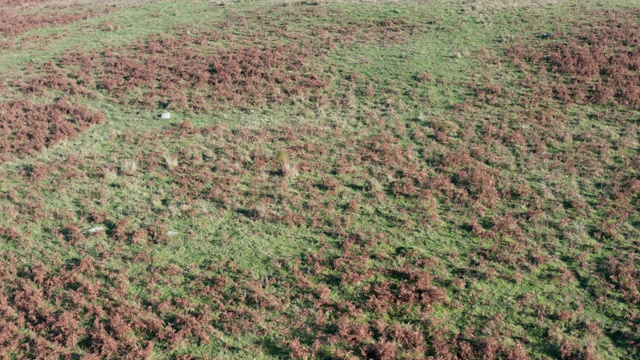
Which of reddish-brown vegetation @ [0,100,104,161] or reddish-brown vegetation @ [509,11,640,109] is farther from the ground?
reddish-brown vegetation @ [509,11,640,109]

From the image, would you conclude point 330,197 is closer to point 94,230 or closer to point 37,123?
point 94,230

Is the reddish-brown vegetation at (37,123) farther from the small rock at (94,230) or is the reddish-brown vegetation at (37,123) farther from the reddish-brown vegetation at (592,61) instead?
the reddish-brown vegetation at (592,61)

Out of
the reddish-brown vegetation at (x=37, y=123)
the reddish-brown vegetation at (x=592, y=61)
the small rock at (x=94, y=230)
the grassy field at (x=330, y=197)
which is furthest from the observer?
the reddish-brown vegetation at (x=592, y=61)

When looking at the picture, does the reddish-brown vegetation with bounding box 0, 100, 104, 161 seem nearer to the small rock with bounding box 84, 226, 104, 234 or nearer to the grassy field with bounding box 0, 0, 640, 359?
the grassy field with bounding box 0, 0, 640, 359

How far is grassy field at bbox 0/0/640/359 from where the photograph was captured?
503 inches

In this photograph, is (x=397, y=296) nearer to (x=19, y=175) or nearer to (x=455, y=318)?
(x=455, y=318)

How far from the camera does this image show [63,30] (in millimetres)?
42375

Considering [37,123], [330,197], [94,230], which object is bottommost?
[94,230]

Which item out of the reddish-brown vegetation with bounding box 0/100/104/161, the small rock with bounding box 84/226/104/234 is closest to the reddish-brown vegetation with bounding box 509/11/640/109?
the small rock with bounding box 84/226/104/234

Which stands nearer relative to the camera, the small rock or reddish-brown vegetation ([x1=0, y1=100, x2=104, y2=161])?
the small rock

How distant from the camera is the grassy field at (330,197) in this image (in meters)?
12.8

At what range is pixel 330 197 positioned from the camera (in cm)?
1866

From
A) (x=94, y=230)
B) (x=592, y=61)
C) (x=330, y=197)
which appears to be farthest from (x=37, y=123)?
(x=592, y=61)

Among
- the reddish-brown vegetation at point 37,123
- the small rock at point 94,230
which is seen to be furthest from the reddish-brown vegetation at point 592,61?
the reddish-brown vegetation at point 37,123
